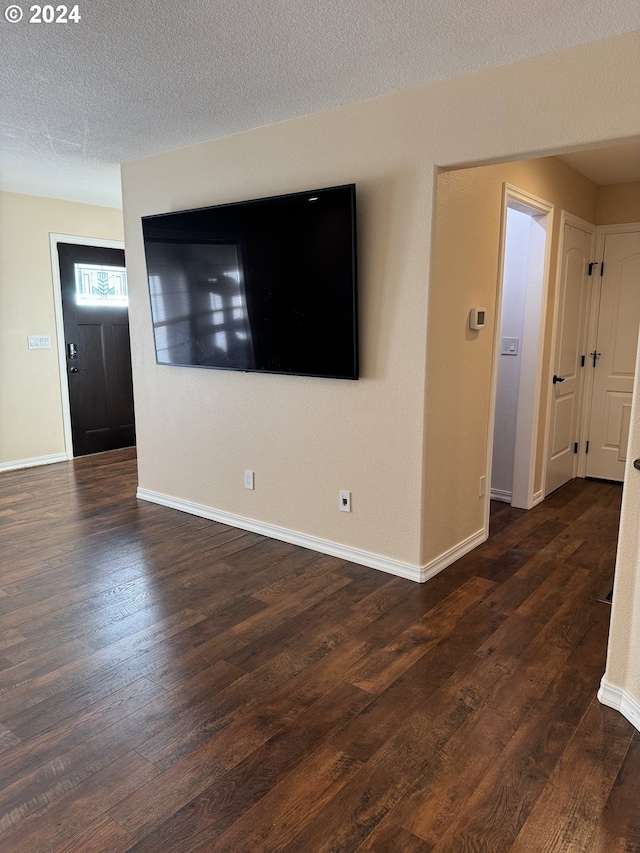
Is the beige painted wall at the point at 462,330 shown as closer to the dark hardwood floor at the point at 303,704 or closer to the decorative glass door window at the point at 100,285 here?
the dark hardwood floor at the point at 303,704

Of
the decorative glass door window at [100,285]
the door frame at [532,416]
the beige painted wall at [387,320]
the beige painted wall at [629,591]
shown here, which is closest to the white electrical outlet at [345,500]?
the beige painted wall at [387,320]

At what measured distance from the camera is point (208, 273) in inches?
144

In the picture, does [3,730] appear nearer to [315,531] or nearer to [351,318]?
[315,531]

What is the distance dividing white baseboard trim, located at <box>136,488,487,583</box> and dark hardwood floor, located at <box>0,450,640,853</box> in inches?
3.1

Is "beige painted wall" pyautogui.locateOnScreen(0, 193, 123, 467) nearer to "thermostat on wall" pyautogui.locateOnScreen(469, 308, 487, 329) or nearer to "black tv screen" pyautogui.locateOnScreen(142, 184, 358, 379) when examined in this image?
"black tv screen" pyautogui.locateOnScreen(142, 184, 358, 379)

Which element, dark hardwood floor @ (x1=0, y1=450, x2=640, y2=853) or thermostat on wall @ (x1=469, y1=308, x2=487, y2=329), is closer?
dark hardwood floor @ (x1=0, y1=450, x2=640, y2=853)

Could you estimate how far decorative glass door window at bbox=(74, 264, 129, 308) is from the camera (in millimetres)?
5883

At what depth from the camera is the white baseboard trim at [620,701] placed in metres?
2.04

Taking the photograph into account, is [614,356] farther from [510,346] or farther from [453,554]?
[453,554]

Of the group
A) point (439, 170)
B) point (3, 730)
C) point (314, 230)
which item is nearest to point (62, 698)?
point (3, 730)

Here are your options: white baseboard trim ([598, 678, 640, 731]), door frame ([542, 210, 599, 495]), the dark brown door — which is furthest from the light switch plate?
the dark brown door

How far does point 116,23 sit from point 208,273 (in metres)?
1.59

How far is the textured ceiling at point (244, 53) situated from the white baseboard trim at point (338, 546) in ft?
7.89

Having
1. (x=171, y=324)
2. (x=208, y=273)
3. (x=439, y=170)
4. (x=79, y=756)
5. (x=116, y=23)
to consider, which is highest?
(x=116, y=23)
